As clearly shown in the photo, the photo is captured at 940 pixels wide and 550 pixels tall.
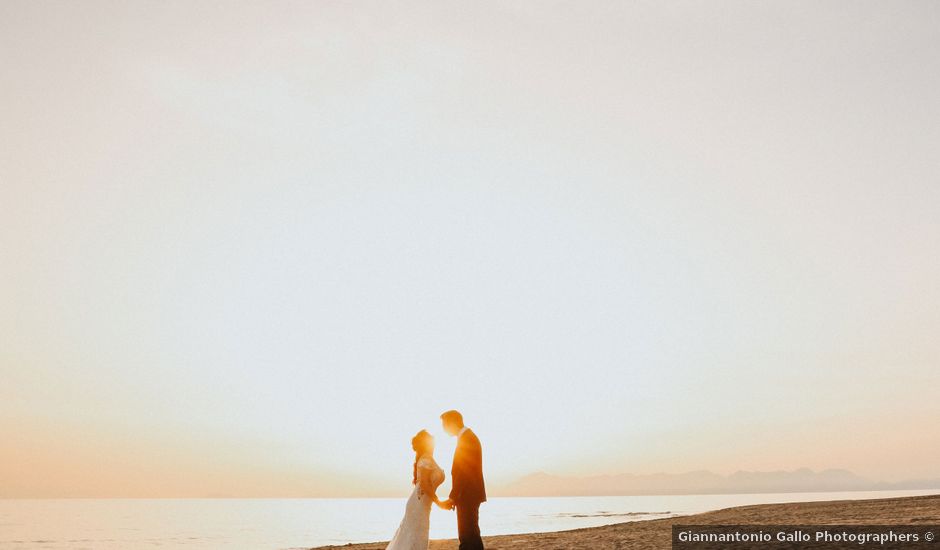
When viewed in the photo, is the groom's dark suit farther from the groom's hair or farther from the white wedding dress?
the white wedding dress

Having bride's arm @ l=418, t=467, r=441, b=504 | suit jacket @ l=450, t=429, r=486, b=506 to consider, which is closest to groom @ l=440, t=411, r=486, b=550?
suit jacket @ l=450, t=429, r=486, b=506

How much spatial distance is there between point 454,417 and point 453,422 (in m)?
0.09

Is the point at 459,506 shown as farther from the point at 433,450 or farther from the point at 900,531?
the point at 900,531

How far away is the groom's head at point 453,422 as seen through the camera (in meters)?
12.1

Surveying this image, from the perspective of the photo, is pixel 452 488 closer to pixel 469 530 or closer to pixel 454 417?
pixel 469 530

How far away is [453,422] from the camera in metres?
12.2

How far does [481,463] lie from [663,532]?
11367 millimetres

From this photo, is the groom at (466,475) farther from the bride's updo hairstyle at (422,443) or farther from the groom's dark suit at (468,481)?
the bride's updo hairstyle at (422,443)

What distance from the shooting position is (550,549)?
62.5 ft

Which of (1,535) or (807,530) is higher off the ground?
(807,530)

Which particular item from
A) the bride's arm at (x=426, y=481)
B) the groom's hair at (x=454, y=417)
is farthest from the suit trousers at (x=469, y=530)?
the groom's hair at (x=454, y=417)

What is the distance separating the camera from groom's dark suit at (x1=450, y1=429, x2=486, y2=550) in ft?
39.6

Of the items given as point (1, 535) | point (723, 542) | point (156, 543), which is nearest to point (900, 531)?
point (723, 542)

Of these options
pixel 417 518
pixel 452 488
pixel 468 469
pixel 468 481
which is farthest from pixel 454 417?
pixel 417 518
